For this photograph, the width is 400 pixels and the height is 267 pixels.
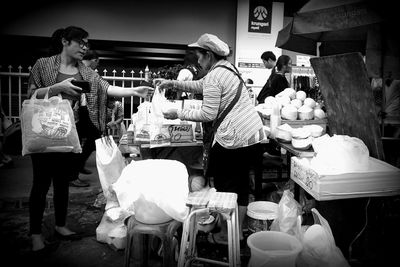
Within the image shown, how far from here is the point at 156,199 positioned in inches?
83.4

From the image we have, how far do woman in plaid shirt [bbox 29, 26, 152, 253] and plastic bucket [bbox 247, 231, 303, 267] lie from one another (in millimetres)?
1858

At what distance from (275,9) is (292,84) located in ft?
12.4

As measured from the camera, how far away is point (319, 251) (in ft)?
7.18

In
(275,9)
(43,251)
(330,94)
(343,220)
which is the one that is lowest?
(43,251)

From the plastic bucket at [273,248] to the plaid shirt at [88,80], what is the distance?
6.11 feet

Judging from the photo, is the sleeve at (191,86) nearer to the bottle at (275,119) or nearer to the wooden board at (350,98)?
the bottle at (275,119)

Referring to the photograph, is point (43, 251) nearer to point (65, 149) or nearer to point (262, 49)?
point (65, 149)

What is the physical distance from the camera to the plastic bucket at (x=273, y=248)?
6.60 ft

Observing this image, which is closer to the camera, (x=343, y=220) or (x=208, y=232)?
(x=343, y=220)

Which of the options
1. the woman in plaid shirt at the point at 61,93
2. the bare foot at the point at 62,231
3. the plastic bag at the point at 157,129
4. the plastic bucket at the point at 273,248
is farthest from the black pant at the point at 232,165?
the bare foot at the point at 62,231

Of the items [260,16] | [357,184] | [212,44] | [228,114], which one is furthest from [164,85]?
[260,16]

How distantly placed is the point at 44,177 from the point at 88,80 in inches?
38.7

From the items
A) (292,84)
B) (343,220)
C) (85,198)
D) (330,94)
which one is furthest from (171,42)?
(343,220)

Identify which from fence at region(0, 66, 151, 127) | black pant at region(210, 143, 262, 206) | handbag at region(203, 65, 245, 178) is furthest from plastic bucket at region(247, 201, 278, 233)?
fence at region(0, 66, 151, 127)
